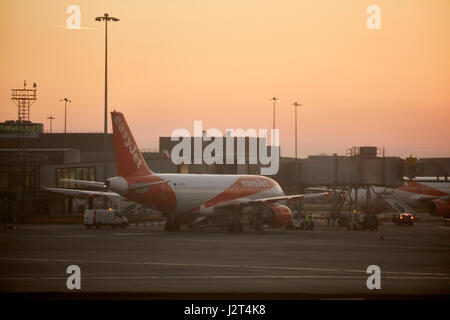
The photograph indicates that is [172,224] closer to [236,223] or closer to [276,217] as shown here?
[236,223]

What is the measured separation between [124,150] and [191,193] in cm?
612

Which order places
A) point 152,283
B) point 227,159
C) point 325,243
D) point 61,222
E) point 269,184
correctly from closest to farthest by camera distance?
point 152,283 → point 325,243 → point 269,184 → point 61,222 → point 227,159

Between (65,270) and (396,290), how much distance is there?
10.6 m

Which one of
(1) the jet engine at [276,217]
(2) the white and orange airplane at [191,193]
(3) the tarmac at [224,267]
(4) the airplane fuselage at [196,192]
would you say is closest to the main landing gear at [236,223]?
(2) the white and orange airplane at [191,193]

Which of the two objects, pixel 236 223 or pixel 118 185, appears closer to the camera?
pixel 118 185

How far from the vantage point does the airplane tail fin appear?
5059 centimetres

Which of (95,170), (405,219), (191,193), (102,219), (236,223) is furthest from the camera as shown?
(95,170)

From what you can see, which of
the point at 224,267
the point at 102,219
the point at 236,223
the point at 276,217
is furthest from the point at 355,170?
the point at 224,267

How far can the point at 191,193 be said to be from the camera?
175ft

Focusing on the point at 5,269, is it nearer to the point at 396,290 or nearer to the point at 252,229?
the point at 396,290

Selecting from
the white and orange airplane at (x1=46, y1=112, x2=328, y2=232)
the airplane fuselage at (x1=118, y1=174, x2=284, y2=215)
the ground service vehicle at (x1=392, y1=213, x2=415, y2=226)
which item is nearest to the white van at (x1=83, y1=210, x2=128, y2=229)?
the white and orange airplane at (x1=46, y1=112, x2=328, y2=232)

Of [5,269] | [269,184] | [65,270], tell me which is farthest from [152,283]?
[269,184]

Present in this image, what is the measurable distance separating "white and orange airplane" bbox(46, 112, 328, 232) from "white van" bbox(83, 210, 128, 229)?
3.35 m

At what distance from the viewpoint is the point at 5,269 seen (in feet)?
76.5
